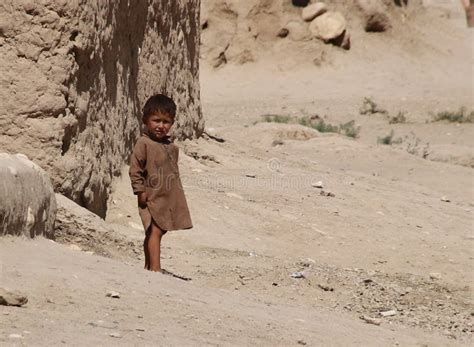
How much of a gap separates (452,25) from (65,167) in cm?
1846

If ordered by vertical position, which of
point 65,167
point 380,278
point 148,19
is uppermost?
point 148,19

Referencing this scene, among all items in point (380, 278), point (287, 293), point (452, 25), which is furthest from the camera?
Answer: point (452, 25)

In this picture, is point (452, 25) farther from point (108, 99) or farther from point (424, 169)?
point (108, 99)

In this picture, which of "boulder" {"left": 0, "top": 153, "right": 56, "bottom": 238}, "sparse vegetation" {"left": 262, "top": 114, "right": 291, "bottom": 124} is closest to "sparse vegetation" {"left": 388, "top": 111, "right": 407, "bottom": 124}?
"sparse vegetation" {"left": 262, "top": 114, "right": 291, "bottom": 124}

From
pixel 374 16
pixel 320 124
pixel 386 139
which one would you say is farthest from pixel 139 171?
pixel 374 16

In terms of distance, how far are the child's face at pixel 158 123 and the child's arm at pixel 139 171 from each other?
9 centimetres

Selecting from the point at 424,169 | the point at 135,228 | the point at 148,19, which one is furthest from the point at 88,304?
the point at 424,169

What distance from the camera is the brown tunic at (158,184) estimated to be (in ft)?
18.9

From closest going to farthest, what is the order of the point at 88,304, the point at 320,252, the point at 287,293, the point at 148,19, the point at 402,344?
1. the point at 88,304
2. the point at 402,344
3. the point at 287,293
4. the point at 320,252
5. the point at 148,19

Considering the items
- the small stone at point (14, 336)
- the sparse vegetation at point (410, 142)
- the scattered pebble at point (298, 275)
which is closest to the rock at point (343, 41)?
the sparse vegetation at point (410, 142)

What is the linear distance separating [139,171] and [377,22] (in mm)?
16630

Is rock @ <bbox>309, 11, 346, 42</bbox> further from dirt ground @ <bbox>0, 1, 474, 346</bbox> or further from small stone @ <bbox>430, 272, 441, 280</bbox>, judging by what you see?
small stone @ <bbox>430, 272, 441, 280</bbox>

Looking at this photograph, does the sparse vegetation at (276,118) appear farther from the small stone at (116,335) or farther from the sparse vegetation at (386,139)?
the small stone at (116,335)

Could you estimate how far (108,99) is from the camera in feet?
22.9
